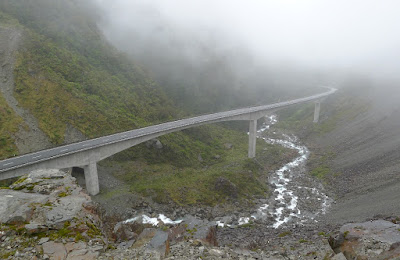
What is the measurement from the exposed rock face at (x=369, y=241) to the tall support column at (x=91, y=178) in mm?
31095

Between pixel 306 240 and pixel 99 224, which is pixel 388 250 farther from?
pixel 99 224

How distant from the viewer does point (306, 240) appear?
2744 centimetres

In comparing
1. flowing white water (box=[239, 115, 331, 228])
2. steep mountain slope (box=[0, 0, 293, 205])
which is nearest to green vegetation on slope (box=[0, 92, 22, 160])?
steep mountain slope (box=[0, 0, 293, 205])

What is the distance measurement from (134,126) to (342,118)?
226 feet

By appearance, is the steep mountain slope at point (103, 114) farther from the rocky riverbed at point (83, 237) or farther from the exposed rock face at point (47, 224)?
the exposed rock face at point (47, 224)

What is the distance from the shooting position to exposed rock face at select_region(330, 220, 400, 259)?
54.2 feet

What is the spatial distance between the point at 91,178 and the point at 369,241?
33724 mm

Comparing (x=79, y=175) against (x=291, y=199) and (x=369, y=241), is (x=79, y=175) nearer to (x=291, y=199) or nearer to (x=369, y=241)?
(x=291, y=199)

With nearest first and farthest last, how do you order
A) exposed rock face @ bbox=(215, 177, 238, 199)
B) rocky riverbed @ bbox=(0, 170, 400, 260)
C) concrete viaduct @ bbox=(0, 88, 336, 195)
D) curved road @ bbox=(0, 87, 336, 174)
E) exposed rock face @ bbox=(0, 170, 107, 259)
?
exposed rock face @ bbox=(0, 170, 107, 259) → rocky riverbed @ bbox=(0, 170, 400, 260) → concrete viaduct @ bbox=(0, 88, 336, 195) → curved road @ bbox=(0, 87, 336, 174) → exposed rock face @ bbox=(215, 177, 238, 199)

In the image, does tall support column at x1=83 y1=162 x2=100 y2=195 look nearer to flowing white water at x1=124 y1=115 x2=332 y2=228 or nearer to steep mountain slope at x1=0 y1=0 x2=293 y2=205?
steep mountain slope at x1=0 y1=0 x2=293 y2=205

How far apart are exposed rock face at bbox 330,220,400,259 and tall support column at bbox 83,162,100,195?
31.1 meters

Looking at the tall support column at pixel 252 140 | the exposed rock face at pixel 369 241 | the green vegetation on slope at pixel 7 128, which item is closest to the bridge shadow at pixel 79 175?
the green vegetation on slope at pixel 7 128

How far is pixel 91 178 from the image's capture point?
38.7m

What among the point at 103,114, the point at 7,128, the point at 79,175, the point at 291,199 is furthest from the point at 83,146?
the point at 291,199
